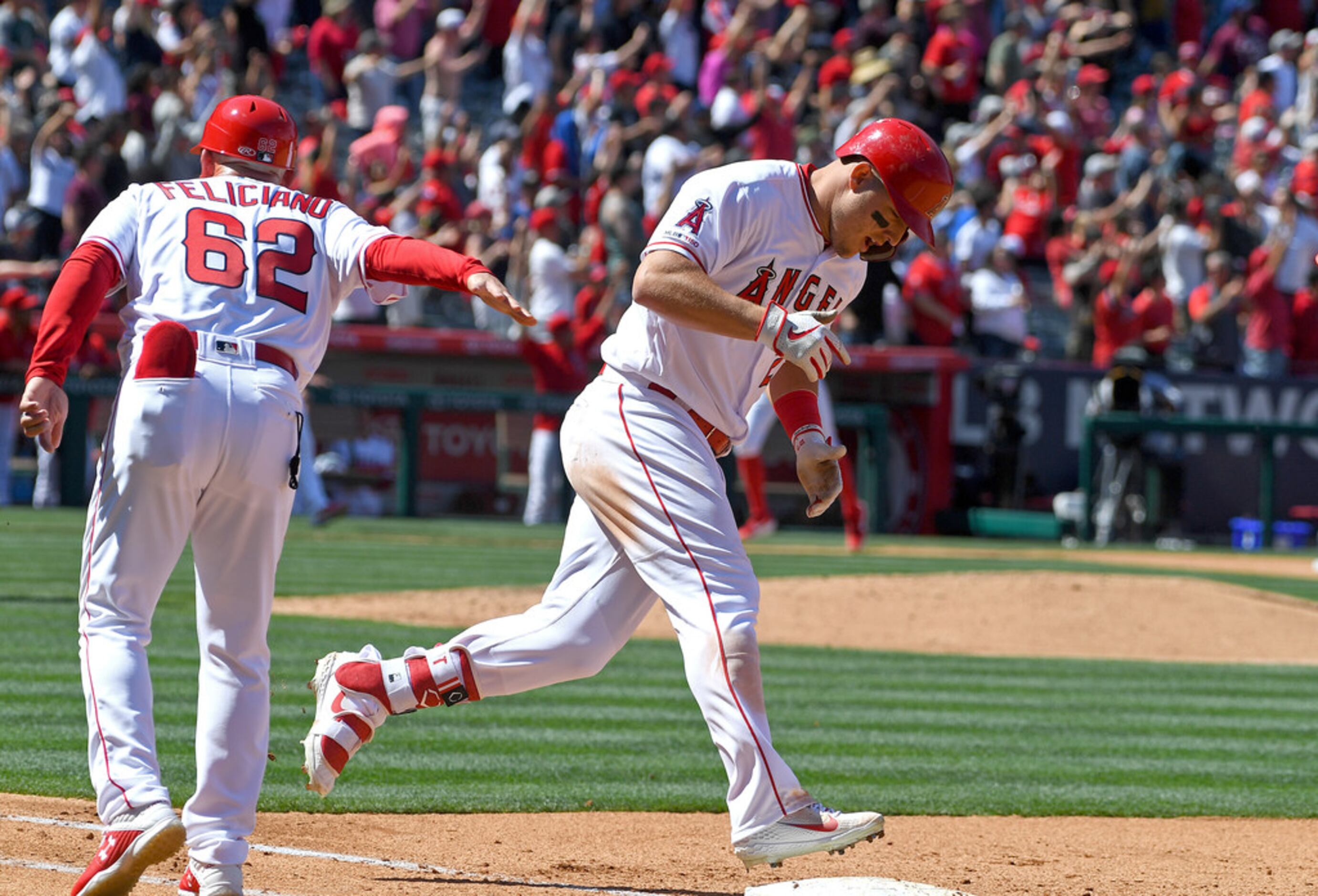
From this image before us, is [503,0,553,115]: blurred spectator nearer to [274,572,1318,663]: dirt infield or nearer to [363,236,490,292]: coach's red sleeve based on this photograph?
[274,572,1318,663]: dirt infield

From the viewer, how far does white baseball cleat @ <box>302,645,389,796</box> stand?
473 cm

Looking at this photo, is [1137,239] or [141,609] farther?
[1137,239]

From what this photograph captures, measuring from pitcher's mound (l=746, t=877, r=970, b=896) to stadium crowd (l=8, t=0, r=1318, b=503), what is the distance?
11.6 meters

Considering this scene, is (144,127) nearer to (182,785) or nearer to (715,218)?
(182,785)

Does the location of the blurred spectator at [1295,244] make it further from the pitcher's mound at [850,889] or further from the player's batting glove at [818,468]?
the pitcher's mound at [850,889]

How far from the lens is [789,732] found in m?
7.63

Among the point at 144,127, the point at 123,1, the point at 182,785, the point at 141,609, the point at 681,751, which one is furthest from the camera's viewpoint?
the point at 123,1

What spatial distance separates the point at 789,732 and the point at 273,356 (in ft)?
12.9

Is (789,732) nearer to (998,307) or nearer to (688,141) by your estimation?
(688,141)

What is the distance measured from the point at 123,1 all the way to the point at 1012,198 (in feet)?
30.8

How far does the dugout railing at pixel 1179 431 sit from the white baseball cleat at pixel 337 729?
13.4m

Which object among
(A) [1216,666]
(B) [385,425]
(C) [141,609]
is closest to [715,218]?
(C) [141,609]

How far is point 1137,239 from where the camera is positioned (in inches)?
749

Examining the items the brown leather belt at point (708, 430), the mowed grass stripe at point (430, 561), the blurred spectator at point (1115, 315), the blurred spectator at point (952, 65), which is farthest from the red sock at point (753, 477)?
the brown leather belt at point (708, 430)
